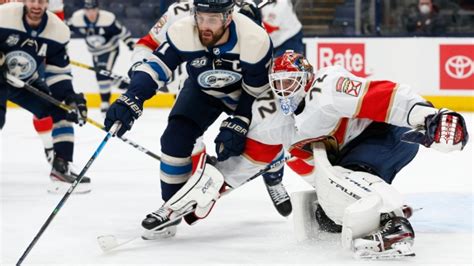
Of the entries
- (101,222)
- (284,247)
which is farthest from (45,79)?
(284,247)

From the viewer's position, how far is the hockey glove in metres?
2.98

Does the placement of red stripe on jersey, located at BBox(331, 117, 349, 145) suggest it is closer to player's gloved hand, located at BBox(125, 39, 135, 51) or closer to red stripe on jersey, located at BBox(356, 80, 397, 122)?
red stripe on jersey, located at BBox(356, 80, 397, 122)

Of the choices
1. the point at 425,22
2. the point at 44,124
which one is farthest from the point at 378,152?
the point at 425,22

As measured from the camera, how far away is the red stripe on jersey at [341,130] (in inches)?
132

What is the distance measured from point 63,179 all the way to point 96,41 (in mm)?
3406

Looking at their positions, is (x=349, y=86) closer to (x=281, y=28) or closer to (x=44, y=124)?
(x=44, y=124)

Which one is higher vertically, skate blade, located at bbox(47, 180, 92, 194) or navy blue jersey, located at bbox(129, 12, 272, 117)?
navy blue jersey, located at bbox(129, 12, 272, 117)

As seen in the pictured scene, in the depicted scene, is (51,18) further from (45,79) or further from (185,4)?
(185,4)

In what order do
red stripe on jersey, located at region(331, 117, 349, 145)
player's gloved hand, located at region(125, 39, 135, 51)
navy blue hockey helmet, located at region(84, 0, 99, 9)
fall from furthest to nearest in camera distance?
navy blue hockey helmet, located at region(84, 0, 99, 9)
player's gloved hand, located at region(125, 39, 135, 51)
red stripe on jersey, located at region(331, 117, 349, 145)

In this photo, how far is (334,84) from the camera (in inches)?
125

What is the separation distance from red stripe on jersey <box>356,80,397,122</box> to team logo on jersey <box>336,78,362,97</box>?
0.03m

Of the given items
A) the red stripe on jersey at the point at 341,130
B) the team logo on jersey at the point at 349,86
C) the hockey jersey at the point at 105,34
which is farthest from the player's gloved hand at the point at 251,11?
the hockey jersey at the point at 105,34

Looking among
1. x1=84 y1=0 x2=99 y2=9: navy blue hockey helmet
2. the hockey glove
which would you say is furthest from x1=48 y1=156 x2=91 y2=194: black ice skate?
x1=84 y1=0 x2=99 y2=9: navy blue hockey helmet

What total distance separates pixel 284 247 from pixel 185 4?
1.75 m
